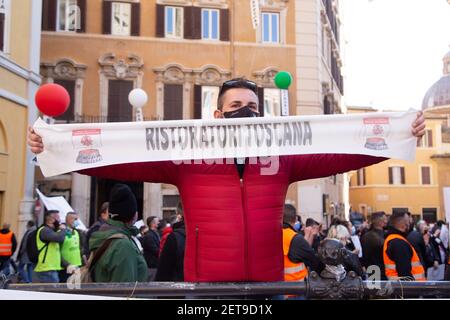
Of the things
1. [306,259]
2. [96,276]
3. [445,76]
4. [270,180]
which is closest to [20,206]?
[306,259]

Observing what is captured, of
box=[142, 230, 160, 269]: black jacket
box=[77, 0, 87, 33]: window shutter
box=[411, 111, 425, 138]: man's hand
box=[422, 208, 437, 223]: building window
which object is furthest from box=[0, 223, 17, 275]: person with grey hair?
box=[422, 208, 437, 223]: building window

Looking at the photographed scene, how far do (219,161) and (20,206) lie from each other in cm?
1344

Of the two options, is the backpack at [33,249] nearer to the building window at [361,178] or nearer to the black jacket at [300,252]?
the black jacket at [300,252]

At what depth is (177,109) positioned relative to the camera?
2164cm

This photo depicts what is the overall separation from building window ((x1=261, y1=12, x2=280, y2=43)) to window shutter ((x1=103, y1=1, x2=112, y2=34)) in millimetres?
6430

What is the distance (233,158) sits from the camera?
2.73 meters

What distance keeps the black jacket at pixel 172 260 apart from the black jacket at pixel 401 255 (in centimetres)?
265

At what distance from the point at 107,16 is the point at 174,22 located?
2.73 m

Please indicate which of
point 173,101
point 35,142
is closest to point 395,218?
point 35,142

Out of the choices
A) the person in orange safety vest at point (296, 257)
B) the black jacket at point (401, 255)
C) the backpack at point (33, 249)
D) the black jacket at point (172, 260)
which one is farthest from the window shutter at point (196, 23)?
the black jacket at point (172, 260)

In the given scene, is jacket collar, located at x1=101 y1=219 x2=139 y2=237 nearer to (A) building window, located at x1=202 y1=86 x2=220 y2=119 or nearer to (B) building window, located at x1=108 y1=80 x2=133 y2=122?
(B) building window, located at x1=108 y1=80 x2=133 y2=122

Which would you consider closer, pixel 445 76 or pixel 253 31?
pixel 253 31
